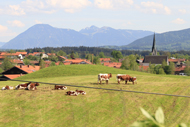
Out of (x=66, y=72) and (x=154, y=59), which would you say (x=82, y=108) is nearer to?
(x=66, y=72)

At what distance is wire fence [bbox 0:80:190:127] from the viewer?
1722 centimetres

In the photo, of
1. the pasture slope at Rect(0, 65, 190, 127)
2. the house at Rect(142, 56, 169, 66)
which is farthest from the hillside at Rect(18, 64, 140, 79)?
the house at Rect(142, 56, 169, 66)

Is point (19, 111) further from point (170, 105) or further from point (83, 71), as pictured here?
point (83, 71)

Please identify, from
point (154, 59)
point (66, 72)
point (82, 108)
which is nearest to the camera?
point (82, 108)

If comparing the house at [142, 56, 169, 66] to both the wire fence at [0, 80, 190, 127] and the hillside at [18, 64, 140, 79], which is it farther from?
the wire fence at [0, 80, 190, 127]

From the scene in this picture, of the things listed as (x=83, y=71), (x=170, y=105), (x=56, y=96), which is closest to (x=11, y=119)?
(x=56, y=96)

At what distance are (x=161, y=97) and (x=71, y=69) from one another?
1449 inches

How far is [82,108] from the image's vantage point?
64.4 ft

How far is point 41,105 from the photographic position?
2000 centimetres

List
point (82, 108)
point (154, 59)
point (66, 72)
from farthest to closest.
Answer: point (154, 59)
point (66, 72)
point (82, 108)

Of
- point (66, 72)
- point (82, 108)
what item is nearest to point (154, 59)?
point (66, 72)

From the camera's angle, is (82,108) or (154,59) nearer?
(82,108)

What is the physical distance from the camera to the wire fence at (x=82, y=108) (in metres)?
17.2

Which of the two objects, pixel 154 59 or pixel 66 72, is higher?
pixel 66 72
